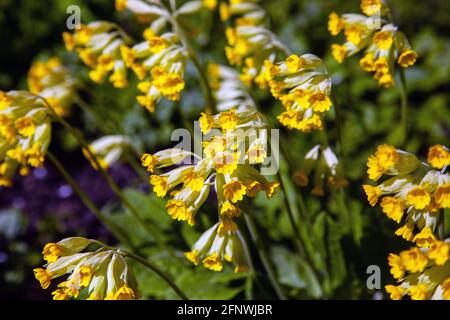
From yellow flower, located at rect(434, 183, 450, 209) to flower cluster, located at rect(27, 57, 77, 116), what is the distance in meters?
2.13

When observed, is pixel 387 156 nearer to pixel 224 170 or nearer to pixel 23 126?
pixel 224 170

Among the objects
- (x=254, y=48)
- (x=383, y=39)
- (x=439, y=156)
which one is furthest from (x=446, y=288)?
(x=254, y=48)

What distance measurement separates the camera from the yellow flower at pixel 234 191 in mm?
2154

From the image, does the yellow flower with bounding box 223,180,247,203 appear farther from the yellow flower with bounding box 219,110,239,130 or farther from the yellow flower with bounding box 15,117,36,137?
the yellow flower with bounding box 15,117,36,137

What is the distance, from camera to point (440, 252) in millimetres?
1891

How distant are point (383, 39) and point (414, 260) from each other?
1039mm

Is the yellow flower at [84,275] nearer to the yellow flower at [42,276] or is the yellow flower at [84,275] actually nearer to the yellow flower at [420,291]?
the yellow flower at [42,276]

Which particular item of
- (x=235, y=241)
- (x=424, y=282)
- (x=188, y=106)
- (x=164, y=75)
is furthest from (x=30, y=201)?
(x=424, y=282)

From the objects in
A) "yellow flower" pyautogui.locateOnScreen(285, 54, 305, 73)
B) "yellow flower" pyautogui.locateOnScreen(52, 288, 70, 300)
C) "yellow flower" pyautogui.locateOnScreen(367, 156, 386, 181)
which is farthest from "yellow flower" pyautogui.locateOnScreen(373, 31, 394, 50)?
"yellow flower" pyautogui.locateOnScreen(52, 288, 70, 300)

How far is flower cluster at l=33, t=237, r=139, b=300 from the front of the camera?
2111 millimetres

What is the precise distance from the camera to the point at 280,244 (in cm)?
358

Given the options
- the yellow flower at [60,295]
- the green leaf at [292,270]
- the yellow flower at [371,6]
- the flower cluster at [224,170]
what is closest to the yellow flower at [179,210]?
the flower cluster at [224,170]

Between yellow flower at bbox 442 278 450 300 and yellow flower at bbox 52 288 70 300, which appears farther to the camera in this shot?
yellow flower at bbox 52 288 70 300
